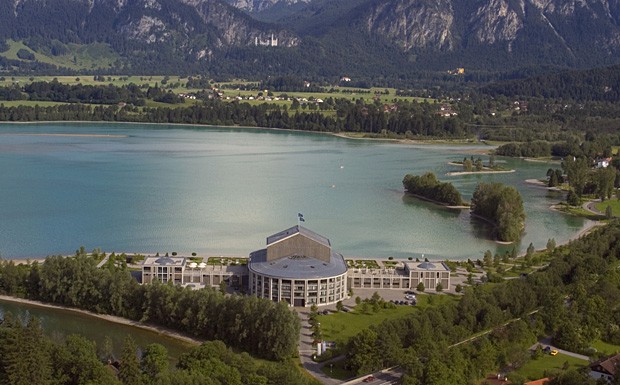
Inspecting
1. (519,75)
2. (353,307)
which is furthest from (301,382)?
(519,75)

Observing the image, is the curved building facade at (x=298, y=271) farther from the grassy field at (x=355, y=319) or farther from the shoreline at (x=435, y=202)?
the shoreline at (x=435, y=202)

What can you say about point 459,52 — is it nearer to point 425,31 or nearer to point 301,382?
point 425,31

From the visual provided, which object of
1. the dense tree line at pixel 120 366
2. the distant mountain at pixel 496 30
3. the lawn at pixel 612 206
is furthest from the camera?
→ the distant mountain at pixel 496 30

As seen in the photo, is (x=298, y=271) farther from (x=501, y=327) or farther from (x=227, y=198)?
(x=227, y=198)

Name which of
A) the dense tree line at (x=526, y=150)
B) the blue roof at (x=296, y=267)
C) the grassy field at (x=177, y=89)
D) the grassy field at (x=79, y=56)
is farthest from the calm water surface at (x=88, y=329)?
the grassy field at (x=79, y=56)

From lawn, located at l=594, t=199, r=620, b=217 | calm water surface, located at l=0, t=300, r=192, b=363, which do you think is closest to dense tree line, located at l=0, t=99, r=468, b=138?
lawn, located at l=594, t=199, r=620, b=217

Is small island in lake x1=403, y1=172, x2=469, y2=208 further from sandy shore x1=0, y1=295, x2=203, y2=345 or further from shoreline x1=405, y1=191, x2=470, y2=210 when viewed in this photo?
sandy shore x1=0, y1=295, x2=203, y2=345
